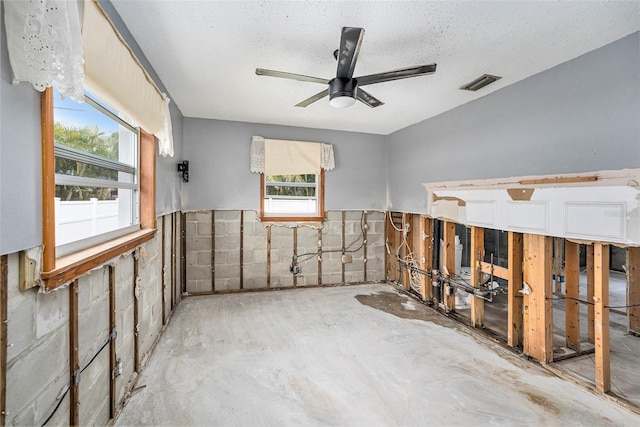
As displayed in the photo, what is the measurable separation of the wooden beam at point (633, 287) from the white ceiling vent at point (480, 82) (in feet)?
8.10

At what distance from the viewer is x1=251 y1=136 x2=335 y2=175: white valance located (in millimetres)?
4398

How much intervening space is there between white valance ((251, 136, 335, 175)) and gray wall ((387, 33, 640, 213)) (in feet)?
5.40

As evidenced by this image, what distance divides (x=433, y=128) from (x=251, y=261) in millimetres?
3339

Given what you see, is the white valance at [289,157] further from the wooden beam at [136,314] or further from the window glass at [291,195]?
the wooden beam at [136,314]

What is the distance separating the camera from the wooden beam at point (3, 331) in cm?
94

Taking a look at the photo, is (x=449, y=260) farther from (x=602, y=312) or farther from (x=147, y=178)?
(x=147, y=178)

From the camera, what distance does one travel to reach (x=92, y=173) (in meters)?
1.72

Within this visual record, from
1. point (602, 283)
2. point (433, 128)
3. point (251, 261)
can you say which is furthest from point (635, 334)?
point (251, 261)

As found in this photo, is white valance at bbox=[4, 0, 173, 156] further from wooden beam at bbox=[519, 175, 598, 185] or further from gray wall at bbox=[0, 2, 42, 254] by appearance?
wooden beam at bbox=[519, 175, 598, 185]

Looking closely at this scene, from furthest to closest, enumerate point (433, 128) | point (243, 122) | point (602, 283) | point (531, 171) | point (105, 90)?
point (243, 122) < point (433, 128) < point (531, 171) < point (602, 283) < point (105, 90)

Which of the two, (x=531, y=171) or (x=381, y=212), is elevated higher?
(x=531, y=171)

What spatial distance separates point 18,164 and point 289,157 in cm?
365

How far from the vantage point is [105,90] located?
1487 mm

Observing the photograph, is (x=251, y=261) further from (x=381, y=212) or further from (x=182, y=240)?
(x=381, y=212)
